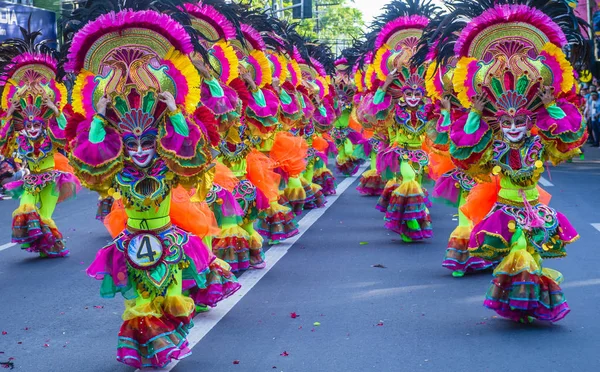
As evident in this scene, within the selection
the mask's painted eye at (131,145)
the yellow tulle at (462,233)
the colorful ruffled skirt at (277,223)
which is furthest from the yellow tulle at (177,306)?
the colorful ruffled skirt at (277,223)

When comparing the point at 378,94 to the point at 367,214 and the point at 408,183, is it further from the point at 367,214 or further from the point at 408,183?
the point at 367,214

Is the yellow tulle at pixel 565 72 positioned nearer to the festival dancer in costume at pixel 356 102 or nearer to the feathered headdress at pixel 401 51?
the feathered headdress at pixel 401 51

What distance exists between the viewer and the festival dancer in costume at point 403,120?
11.0 m

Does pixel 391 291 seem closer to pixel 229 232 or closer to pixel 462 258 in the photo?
pixel 462 258

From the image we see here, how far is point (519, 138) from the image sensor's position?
22.4 feet

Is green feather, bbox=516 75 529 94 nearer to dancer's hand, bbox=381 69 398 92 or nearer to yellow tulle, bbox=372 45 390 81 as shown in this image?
dancer's hand, bbox=381 69 398 92

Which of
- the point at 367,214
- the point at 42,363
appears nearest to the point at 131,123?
the point at 42,363

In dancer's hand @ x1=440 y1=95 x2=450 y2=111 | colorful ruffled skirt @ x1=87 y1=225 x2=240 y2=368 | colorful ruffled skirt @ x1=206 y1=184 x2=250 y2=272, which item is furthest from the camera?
colorful ruffled skirt @ x1=206 y1=184 x2=250 y2=272

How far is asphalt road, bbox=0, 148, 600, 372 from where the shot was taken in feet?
20.5

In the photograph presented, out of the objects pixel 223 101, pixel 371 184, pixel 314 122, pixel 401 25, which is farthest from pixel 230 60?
pixel 314 122

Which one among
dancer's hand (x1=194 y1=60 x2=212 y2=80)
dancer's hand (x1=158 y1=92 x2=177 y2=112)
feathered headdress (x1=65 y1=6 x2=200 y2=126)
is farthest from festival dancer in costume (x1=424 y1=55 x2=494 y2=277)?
dancer's hand (x1=158 y1=92 x2=177 y2=112)

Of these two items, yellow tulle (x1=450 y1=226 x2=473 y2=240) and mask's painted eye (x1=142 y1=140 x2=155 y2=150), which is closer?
mask's painted eye (x1=142 y1=140 x2=155 y2=150)

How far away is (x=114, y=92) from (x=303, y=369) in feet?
7.32

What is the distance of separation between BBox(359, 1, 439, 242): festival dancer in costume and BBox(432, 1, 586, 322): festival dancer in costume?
12.7 ft
